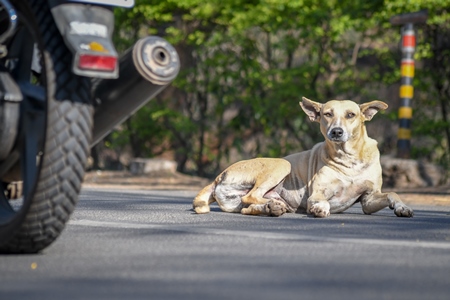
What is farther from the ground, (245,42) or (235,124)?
(245,42)

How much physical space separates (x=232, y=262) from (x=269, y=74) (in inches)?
635

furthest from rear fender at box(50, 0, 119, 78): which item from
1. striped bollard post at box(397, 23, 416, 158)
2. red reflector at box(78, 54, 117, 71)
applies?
striped bollard post at box(397, 23, 416, 158)

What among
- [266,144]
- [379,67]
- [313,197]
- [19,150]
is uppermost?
[19,150]

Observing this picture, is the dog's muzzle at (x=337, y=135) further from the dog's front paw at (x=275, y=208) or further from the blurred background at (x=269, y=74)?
the blurred background at (x=269, y=74)

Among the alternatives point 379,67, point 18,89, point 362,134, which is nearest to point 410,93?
point 379,67

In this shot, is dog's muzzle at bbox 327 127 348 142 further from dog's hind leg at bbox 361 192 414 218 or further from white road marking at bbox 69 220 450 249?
white road marking at bbox 69 220 450 249

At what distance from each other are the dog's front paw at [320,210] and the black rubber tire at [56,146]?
366 cm

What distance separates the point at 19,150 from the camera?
4.87 metres

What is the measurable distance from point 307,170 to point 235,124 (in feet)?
41.2

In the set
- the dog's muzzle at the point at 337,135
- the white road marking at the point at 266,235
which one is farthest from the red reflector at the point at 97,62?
the dog's muzzle at the point at 337,135

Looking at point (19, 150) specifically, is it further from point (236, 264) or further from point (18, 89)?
point (236, 264)

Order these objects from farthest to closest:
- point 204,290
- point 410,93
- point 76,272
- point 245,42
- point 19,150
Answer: point 245,42
point 410,93
point 19,150
point 76,272
point 204,290

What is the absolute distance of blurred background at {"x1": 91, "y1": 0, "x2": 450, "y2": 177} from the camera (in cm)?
1975

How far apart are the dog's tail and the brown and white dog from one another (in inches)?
0.4
